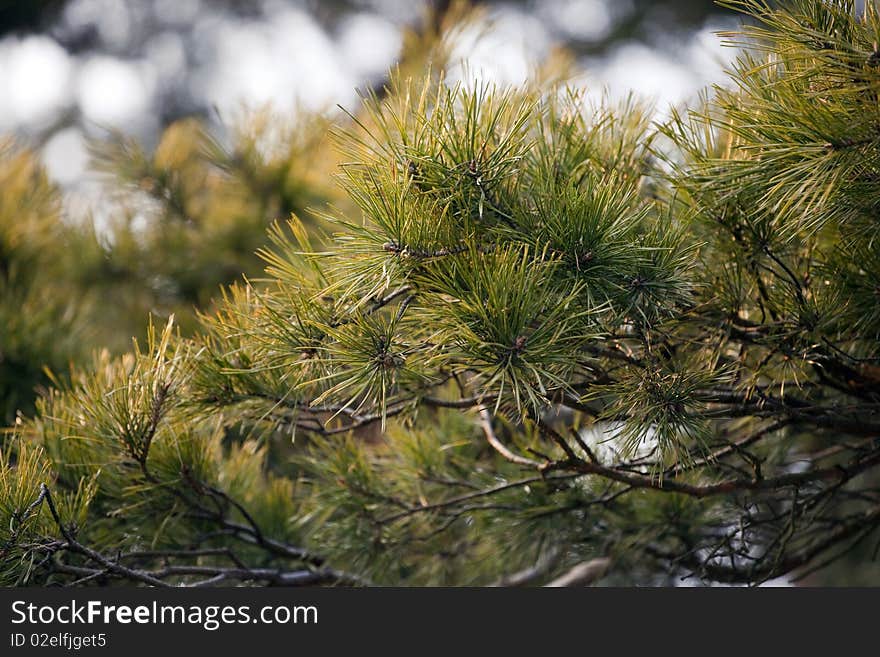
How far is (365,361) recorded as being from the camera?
68cm

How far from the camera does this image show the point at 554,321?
0.65m

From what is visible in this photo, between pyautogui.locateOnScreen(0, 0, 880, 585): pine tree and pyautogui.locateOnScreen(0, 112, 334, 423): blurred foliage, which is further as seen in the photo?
pyautogui.locateOnScreen(0, 112, 334, 423): blurred foliage

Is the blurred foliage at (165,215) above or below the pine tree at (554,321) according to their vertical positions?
above

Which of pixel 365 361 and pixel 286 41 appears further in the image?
pixel 286 41

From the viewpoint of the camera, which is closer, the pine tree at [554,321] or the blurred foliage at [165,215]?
the pine tree at [554,321]

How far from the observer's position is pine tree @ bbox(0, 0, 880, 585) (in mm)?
648

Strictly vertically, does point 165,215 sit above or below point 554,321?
above

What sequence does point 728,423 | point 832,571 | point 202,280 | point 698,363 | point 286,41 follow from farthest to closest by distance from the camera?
point 286,41, point 832,571, point 202,280, point 728,423, point 698,363

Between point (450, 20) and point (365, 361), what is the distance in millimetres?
1114

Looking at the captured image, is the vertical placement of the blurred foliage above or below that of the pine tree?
above

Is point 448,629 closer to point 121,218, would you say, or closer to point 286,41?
point 121,218

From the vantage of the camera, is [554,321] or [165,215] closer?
[554,321]

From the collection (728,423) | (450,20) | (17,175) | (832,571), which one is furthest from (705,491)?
(832,571)

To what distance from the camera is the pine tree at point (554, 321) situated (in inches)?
25.5
